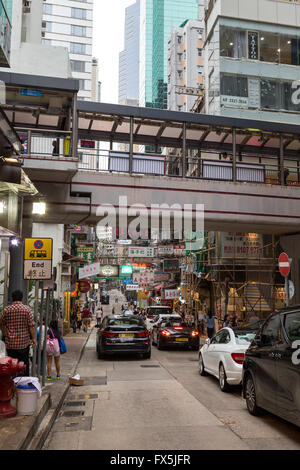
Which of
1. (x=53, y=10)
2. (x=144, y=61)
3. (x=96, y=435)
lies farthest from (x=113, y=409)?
(x=144, y=61)

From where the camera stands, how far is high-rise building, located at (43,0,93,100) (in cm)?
8112

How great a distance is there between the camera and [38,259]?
8422 mm

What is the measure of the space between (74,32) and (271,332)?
3425 inches

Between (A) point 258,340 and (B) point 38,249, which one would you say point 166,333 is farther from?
(A) point 258,340

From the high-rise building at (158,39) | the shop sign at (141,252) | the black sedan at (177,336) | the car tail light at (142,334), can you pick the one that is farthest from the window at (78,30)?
the car tail light at (142,334)

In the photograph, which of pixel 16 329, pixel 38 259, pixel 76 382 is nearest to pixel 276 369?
pixel 16 329

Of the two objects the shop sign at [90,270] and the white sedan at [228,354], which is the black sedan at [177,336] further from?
the shop sign at [90,270]

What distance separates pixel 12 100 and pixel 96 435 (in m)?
13.6

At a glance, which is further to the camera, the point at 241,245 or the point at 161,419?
the point at 241,245

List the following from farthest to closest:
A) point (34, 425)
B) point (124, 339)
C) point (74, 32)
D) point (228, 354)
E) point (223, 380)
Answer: point (74, 32) → point (124, 339) → point (223, 380) → point (228, 354) → point (34, 425)

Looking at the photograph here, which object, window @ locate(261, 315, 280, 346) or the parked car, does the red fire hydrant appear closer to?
the parked car

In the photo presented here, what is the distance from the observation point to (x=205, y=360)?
1126 cm

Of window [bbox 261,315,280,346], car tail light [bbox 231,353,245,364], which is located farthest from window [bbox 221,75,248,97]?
window [bbox 261,315,280,346]

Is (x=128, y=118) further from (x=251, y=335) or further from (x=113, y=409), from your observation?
(x=113, y=409)
